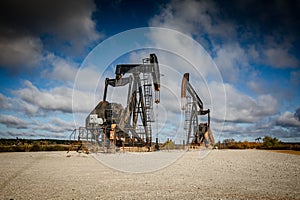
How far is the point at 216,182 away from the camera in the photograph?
652 centimetres

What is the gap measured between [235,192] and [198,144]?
1159 inches

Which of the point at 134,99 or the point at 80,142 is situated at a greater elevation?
the point at 134,99

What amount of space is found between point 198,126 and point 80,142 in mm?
20369

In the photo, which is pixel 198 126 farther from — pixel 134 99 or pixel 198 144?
pixel 134 99

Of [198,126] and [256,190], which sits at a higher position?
[198,126]

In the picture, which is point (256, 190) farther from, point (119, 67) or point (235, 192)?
point (119, 67)

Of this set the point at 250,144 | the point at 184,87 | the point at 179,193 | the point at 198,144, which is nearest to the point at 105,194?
the point at 179,193

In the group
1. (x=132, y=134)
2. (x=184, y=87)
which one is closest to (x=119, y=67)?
(x=132, y=134)

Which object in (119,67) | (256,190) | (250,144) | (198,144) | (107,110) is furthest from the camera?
(250,144)

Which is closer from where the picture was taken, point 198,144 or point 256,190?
point 256,190

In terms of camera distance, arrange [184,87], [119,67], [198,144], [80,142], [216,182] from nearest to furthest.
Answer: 1. [216,182]
2. [80,142]
3. [119,67]
4. [184,87]
5. [198,144]

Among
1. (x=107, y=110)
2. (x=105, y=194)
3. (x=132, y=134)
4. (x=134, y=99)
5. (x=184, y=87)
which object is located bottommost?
(x=105, y=194)

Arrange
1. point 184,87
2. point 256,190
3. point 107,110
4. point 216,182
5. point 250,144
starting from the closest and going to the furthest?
point 256,190 < point 216,182 < point 107,110 < point 184,87 < point 250,144

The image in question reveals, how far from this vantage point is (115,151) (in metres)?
20.3
